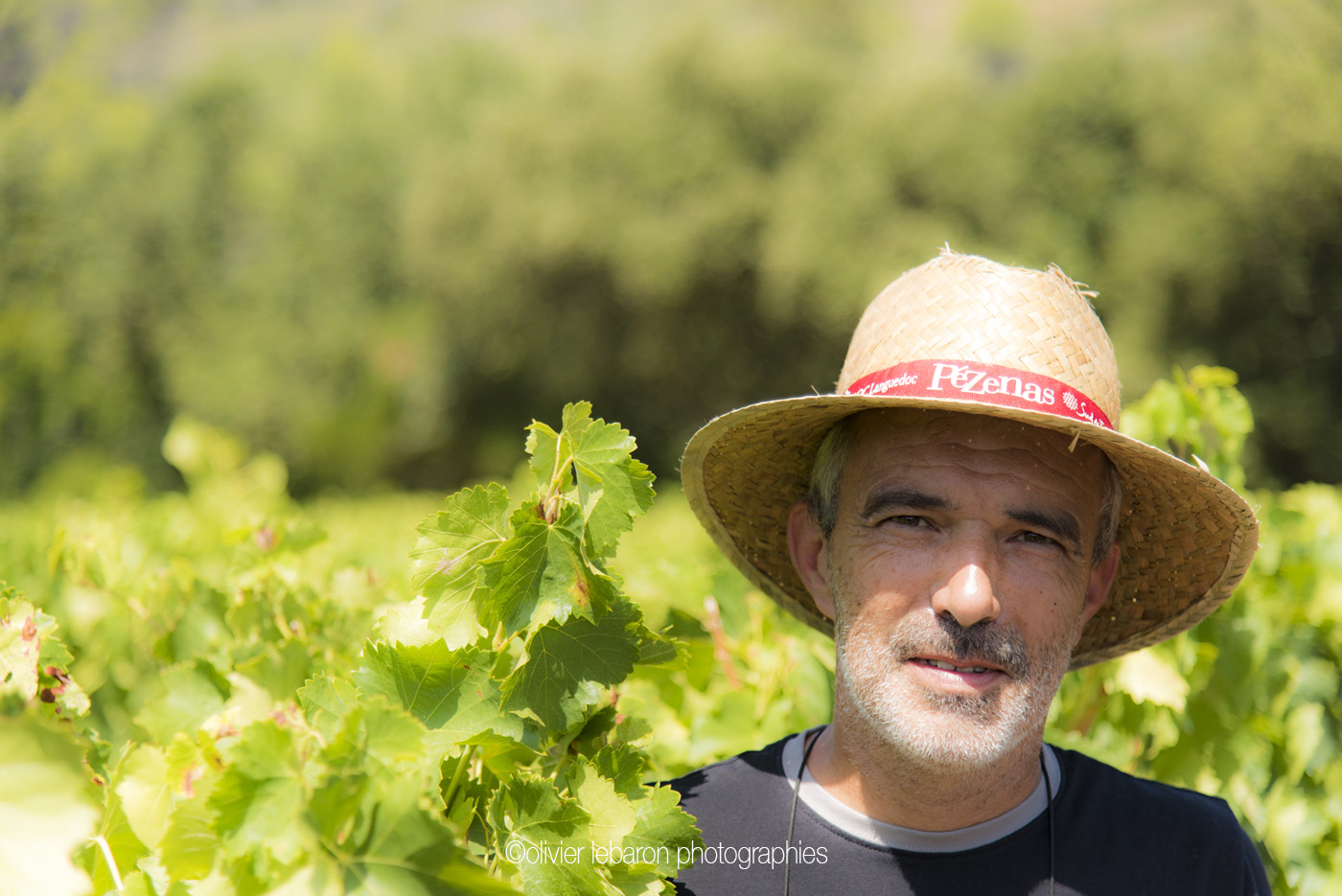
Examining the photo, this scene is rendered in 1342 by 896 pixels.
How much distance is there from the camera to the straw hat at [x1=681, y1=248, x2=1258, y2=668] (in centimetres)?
171

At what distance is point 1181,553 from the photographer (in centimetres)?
206

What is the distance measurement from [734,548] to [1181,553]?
0.91m

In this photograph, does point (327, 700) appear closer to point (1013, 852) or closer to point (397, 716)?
point (397, 716)

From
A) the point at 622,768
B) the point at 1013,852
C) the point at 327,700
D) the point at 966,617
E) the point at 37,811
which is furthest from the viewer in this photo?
the point at 1013,852

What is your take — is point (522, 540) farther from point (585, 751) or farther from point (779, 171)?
point (779, 171)

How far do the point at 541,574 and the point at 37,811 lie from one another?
21.3 inches

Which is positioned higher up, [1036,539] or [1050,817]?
[1036,539]

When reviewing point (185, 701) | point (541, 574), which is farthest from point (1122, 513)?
point (185, 701)

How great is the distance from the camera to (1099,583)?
6.62 ft

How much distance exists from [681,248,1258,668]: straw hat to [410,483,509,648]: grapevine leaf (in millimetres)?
734

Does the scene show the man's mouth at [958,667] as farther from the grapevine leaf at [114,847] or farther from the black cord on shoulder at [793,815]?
the grapevine leaf at [114,847]

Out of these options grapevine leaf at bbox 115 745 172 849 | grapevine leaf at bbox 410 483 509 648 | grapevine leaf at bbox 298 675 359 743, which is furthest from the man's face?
grapevine leaf at bbox 115 745 172 849

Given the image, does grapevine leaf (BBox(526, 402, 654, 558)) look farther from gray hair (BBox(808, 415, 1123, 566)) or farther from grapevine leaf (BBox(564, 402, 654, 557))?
gray hair (BBox(808, 415, 1123, 566))

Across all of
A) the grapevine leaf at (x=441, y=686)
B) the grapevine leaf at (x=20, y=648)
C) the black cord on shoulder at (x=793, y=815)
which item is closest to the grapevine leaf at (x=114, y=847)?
the grapevine leaf at (x=20, y=648)
